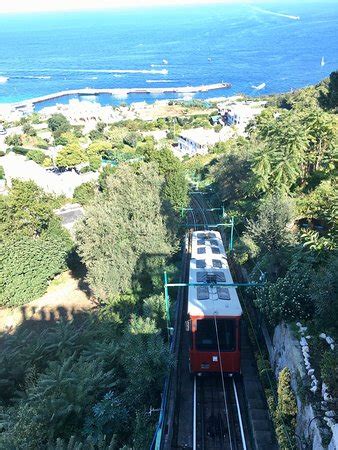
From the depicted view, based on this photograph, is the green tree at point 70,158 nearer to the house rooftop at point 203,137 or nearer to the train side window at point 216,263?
the house rooftop at point 203,137

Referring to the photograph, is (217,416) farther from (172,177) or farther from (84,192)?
(84,192)

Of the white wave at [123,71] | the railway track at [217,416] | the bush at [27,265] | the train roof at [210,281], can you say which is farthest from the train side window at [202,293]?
the white wave at [123,71]

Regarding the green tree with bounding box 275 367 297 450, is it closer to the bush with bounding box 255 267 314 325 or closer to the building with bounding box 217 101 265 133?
the bush with bounding box 255 267 314 325

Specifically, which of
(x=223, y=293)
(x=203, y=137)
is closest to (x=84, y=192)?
(x=223, y=293)

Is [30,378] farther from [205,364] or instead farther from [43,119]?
[43,119]

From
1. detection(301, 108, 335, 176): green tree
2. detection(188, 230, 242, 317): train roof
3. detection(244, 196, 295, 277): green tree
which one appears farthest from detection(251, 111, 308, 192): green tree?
detection(188, 230, 242, 317): train roof

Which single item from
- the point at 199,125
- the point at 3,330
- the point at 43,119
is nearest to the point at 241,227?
the point at 3,330

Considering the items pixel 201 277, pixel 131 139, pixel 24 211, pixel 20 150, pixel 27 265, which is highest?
pixel 201 277
